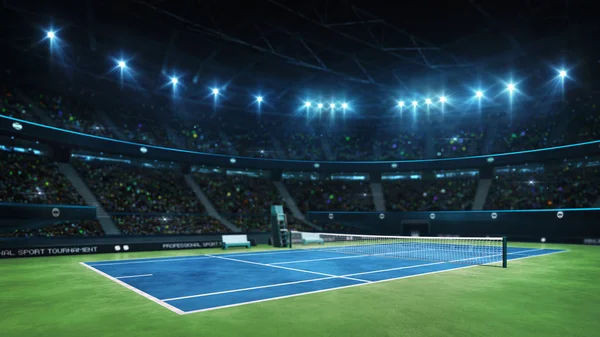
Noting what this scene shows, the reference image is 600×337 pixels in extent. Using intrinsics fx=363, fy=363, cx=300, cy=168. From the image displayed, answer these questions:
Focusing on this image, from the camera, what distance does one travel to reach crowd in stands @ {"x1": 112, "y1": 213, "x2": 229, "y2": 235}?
1172 inches

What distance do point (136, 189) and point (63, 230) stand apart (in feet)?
27.9

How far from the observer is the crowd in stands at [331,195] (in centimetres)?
4253

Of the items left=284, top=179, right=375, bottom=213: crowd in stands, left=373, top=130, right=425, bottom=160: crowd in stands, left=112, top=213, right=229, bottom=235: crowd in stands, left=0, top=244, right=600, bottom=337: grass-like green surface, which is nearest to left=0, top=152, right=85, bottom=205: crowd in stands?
left=112, top=213, right=229, bottom=235: crowd in stands

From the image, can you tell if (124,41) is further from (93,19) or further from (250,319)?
(250,319)

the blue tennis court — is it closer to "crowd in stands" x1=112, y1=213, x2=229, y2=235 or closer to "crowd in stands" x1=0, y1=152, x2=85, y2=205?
"crowd in stands" x1=0, y1=152, x2=85, y2=205

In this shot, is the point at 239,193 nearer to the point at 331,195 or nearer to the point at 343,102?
the point at 331,195

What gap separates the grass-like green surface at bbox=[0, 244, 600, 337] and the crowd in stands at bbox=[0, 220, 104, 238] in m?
16.1

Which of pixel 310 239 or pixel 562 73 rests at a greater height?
pixel 562 73

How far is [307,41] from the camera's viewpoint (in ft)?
88.9

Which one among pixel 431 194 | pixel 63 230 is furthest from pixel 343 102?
pixel 63 230

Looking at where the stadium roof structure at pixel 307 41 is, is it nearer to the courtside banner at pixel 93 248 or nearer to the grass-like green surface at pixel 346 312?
the courtside banner at pixel 93 248

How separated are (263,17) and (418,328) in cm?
2125

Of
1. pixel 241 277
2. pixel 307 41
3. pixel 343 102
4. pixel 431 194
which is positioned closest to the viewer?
pixel 241 277

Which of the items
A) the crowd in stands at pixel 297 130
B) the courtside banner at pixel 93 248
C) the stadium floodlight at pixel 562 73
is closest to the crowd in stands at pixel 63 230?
the courtside banner at pixel 93 248
